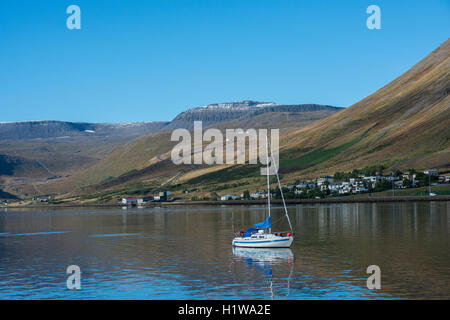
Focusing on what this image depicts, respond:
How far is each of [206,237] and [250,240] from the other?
22915mm

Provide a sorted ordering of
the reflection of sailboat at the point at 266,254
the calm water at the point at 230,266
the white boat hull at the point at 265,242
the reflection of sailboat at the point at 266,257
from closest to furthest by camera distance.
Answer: the calm water at the point at 230,266 < the reflection of sailboat at the point at 266,257 < the reflection of sailboat at the point at 266,254 < the white boat hull at the point at 265,242

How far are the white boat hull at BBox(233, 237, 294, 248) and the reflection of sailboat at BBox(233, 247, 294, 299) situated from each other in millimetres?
548

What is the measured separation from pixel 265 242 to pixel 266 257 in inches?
266

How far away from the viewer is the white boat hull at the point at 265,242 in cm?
7631

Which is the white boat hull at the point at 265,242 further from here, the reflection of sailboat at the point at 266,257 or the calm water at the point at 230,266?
the calm water at the point at 230,266

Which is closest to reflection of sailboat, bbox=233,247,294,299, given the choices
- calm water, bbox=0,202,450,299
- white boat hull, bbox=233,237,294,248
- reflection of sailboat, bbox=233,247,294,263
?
reflection of sailboat, bbox=233,247,294,263

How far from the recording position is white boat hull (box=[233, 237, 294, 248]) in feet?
250

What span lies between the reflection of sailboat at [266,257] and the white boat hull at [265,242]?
548 millimetres

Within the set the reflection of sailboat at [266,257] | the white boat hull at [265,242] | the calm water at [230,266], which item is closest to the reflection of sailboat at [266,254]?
the reflection of sailboat at [266,257]

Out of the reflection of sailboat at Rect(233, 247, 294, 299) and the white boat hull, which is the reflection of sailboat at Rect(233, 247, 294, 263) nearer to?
the reflection of sailboat at Rect(233, 247, 294, 299)

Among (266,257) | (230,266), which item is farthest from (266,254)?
(230,266)

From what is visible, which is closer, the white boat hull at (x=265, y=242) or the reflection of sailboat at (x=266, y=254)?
the reflection of sailboat at (x=266, y=254)
